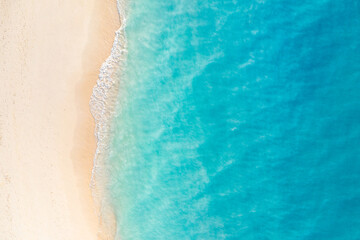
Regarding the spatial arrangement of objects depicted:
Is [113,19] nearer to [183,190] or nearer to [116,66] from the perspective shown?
[116,66]

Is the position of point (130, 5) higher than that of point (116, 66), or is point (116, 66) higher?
point (130, 5)

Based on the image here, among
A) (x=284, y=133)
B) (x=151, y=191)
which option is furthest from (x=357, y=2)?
(x=151, y=191)

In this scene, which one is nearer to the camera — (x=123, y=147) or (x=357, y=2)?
(x=357, y=2)

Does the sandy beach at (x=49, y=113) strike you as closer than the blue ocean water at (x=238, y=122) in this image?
No

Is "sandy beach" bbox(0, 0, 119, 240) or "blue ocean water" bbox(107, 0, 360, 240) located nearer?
"blue ocean water" bbox(107, 0, 360, 240)
